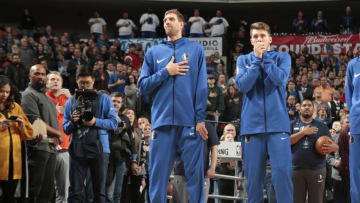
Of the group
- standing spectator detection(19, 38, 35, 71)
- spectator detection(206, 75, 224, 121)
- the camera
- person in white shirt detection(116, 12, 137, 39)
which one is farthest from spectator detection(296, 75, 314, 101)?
the camera

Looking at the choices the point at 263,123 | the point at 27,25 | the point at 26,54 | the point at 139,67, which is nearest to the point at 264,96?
the point at 263,123

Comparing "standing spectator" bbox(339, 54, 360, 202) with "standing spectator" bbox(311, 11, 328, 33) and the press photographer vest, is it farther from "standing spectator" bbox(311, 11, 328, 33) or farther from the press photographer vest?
"standing spectator" bbox(311, 11, 328, 33)

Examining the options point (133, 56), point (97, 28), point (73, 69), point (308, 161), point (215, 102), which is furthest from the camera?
point (97, 28)

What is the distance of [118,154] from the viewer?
320 inches

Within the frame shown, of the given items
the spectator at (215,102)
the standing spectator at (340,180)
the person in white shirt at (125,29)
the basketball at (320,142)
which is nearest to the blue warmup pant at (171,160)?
the basketball at (320,142)

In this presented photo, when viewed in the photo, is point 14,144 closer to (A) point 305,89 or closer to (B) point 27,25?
(A) point 305,89

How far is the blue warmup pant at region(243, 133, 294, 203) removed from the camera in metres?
5.12

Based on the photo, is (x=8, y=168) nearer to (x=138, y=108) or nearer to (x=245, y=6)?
(x=138, y=108)

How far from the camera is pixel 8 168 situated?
5910 millimetres

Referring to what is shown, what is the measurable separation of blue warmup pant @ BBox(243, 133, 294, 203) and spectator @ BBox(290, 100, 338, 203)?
2.33m

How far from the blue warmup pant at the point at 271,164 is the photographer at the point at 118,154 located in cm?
309

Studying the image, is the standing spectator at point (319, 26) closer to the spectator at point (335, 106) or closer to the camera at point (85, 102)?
the spectator at point (335, 106)

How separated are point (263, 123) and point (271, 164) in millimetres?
411

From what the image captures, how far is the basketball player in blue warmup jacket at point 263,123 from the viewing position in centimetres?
514
